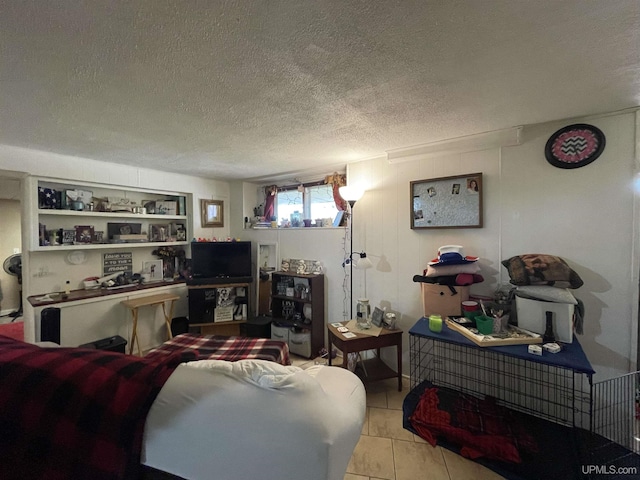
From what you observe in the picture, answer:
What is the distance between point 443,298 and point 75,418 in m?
2.28

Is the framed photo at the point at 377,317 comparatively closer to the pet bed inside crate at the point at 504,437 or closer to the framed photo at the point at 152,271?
the pet bed inside crate at the point at 504,437

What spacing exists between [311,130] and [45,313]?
2898mm

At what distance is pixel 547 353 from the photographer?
1.61 meters

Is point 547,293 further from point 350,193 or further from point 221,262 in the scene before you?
point 221,262

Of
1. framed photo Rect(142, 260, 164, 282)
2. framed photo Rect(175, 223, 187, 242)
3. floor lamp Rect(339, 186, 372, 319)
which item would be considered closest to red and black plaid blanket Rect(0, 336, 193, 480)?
floor lamp Rect(339, 186, 372, 319)

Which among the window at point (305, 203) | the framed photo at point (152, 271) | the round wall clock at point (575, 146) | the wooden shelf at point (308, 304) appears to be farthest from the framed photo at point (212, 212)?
the round wall clock at point (575, 146)

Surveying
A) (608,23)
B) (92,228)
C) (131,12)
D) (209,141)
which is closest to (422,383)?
(608,23)

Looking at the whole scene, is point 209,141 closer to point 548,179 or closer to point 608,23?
point 608,23

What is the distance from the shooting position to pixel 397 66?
1.24 m

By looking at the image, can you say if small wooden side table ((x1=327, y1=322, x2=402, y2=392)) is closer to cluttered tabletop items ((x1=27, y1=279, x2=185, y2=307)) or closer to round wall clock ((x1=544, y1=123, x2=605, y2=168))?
round wall clock ((x1=544, y1=123, x2=605, y2=168))

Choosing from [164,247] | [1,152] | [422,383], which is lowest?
[422,383]

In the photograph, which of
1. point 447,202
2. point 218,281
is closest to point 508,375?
point 447,202

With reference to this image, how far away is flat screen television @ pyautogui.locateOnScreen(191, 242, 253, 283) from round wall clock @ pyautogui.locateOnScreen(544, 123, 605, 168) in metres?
3.31

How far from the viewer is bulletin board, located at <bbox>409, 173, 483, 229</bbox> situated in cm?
224
